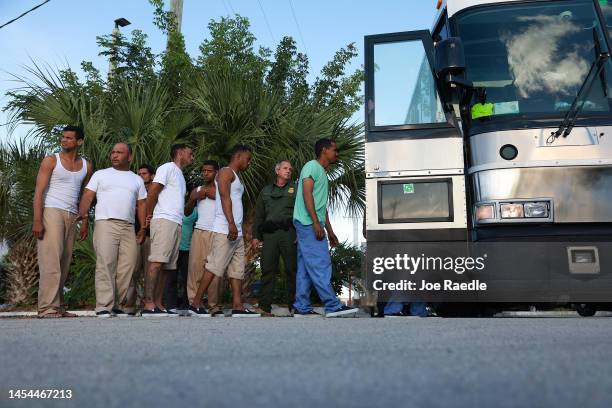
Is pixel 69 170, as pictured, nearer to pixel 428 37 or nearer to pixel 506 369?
pixel 428 37

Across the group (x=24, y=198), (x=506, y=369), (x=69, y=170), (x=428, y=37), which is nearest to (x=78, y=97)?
(x=24, y=198)

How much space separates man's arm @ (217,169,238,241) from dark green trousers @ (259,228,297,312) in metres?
0.57

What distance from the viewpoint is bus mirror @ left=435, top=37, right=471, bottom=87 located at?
6.01 m

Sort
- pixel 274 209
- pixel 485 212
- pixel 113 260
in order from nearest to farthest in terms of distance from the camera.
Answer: pixel 485 212 < pixel 113 260 < pixel 274 209

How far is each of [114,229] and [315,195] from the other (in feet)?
6.53

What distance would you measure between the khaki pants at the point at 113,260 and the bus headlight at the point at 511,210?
368 centimetres

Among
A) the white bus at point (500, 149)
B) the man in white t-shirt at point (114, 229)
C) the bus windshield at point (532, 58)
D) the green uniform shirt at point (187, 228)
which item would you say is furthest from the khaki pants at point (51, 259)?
the bus windshield at point (532, 58)

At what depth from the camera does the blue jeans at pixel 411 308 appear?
6348mm

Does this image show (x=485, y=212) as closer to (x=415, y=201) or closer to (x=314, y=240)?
(x=415, y=201)

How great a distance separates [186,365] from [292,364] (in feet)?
1.27

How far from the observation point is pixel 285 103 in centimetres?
1120

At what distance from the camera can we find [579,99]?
611 cm

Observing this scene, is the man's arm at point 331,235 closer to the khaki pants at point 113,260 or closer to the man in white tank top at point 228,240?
the man in white tank top at point 228,240

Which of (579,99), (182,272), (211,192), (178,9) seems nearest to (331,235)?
(211,192)
